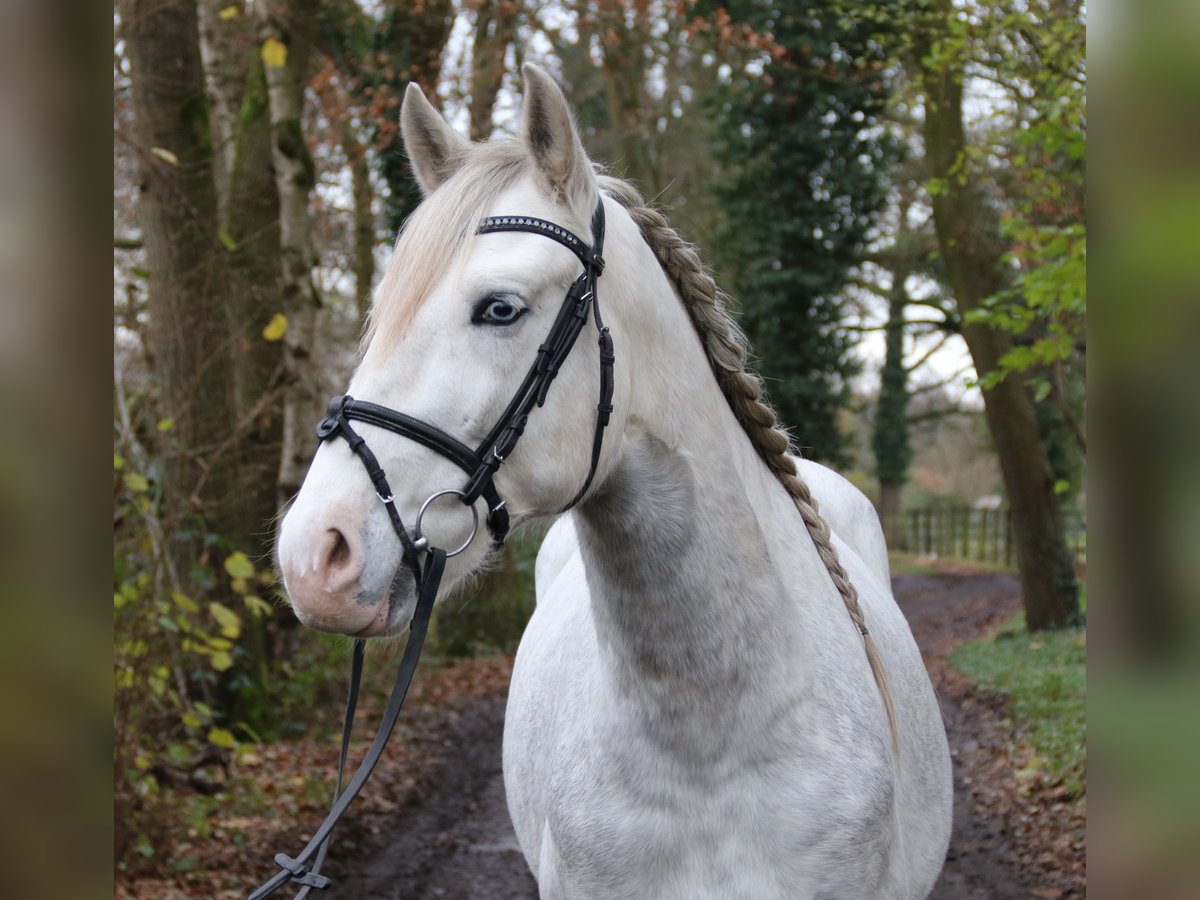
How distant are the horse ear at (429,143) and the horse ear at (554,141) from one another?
28cm

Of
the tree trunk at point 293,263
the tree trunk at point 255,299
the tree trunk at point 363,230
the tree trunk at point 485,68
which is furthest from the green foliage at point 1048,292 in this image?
the tree trunk at point 363,230

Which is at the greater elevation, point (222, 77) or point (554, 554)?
point (222, 77)

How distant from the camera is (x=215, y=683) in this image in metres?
6.70

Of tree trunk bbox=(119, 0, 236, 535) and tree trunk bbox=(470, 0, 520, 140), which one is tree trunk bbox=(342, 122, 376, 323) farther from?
tree trunk bbox=(119, 0, 236, 535)

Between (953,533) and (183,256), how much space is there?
2494 cm

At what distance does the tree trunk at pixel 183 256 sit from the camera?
6750mm

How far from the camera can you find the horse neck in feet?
7.16

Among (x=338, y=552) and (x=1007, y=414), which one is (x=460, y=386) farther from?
(x=1007, y=414)

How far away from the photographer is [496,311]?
76.9 inches
